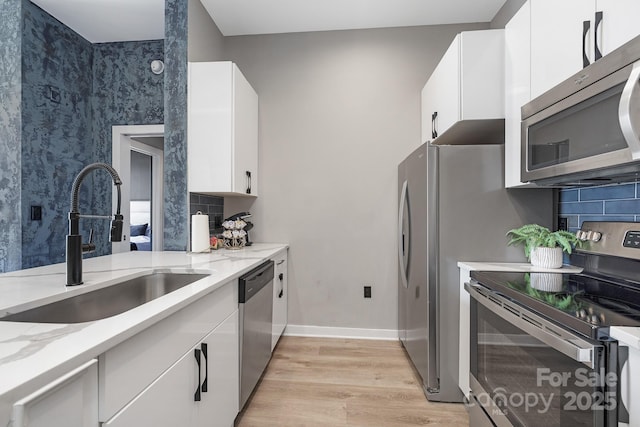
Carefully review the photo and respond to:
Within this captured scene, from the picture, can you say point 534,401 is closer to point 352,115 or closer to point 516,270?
point 516,270

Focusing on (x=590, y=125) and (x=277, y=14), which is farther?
(x=277, y=14)

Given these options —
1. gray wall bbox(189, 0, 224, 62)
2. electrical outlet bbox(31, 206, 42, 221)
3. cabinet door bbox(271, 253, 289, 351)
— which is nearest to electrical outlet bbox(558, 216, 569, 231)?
cabinet door bbox(271, 253, 289, 351)

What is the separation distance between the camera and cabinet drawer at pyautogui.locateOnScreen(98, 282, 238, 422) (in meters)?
0.73

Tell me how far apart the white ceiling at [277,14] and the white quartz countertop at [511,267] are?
215 centimetres

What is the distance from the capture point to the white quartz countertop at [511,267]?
1.61 meters

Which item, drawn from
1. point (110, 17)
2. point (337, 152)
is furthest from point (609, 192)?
point (110, 17)

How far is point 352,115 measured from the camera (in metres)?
2.97

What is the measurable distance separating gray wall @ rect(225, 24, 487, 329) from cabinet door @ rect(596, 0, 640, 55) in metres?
1.75

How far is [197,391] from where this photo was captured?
117 centimetres

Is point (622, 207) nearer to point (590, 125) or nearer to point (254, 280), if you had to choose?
point (590, 125)

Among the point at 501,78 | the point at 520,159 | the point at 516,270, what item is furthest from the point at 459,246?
the point at 501,78

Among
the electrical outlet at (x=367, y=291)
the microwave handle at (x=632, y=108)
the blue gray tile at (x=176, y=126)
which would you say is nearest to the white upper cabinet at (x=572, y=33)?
the microwave handle at (x=632, y=108)

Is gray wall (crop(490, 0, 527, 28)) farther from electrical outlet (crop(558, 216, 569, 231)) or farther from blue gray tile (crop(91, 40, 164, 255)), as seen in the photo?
blue gray tile (crop(91, 40, 164, 255))

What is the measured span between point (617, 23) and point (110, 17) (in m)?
3.59
